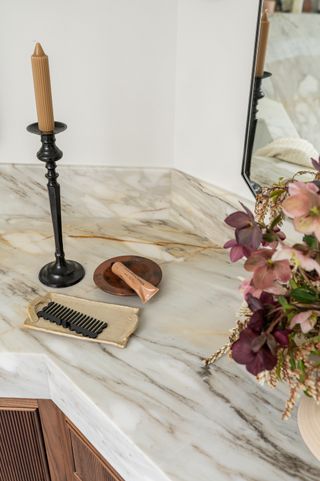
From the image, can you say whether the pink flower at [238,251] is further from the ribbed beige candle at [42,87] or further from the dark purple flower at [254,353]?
the ribbed beige candle at [42,87]

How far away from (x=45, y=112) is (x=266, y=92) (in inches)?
16.8

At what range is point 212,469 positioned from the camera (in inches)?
27.0

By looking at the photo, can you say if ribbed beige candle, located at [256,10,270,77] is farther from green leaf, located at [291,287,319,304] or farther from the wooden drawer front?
the wooden drawer front

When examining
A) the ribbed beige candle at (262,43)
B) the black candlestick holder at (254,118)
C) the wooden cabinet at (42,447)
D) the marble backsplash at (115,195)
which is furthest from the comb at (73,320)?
the ribbed beige candle at (262,43)

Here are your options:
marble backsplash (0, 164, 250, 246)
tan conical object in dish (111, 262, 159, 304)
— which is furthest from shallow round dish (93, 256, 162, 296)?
marble backsplash (0, 164, 250, 246)

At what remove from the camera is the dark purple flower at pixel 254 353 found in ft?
1.91

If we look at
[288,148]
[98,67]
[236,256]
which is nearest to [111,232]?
[98,67]

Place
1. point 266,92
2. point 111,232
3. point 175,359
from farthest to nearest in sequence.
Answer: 1. point 111,232
2. point 266,92
3. point 175,359

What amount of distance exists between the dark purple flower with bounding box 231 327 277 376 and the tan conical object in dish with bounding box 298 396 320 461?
0.53 feet

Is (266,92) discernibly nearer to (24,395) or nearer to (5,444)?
(24,395)

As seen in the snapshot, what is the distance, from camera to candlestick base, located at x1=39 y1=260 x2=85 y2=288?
1.04m

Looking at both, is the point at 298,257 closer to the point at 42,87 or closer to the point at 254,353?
the point at 254,353

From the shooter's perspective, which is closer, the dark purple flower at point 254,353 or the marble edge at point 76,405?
the dark purple flower at point 254,353

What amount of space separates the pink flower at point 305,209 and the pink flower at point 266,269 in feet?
0.19
